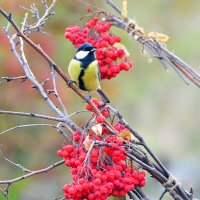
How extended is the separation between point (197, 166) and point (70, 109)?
232 cm

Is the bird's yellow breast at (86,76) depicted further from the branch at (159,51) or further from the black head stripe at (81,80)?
the branch at (159,51)

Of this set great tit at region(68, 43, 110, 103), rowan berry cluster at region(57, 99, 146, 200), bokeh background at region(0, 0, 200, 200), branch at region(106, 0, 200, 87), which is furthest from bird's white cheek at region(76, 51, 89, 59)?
bokeh background at region(0, 0, 200, 200)

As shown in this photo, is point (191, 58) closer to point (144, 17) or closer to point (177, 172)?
point (144, 17)

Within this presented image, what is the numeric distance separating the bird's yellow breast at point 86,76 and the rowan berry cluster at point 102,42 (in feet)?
0.26

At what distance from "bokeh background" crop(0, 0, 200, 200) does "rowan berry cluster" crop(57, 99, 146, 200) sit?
2.45 metres

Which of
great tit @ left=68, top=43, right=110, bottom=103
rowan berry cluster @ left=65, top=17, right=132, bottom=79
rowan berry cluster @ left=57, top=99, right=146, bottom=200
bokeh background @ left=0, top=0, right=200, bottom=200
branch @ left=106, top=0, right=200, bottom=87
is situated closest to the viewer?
rowan berry cluster @ left=57, top=99, right=146, bottom=200

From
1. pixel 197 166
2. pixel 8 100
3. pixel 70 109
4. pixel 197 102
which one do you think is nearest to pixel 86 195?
pixel 8 100

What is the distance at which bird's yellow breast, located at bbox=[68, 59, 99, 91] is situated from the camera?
2.67 meters

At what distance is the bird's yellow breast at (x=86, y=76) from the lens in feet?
8.77

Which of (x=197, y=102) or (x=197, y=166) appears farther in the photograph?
(x=197, y=102)

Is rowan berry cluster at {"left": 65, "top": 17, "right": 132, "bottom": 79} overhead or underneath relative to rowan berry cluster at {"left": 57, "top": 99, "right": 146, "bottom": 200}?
overhead

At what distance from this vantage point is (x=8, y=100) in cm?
688

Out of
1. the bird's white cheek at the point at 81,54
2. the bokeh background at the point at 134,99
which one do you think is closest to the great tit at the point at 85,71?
the bird's white cheek at the point at 81,54

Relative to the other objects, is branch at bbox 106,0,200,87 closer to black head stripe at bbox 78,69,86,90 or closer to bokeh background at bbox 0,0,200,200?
black head stripe at bbox 78,69,86,90
